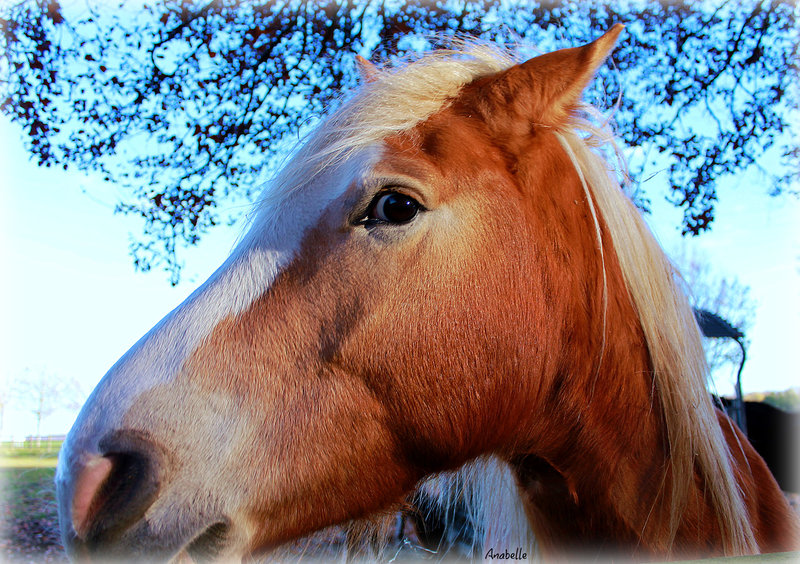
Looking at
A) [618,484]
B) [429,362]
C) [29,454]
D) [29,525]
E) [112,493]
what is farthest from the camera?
[29,525]

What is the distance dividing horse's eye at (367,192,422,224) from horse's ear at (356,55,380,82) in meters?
0.78

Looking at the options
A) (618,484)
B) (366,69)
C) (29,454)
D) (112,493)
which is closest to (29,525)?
(29,454)

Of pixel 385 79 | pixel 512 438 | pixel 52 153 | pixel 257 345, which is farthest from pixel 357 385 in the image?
pixel 52 153

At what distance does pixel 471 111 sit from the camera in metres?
1.58

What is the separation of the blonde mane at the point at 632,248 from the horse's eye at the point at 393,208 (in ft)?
0.70

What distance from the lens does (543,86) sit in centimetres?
153

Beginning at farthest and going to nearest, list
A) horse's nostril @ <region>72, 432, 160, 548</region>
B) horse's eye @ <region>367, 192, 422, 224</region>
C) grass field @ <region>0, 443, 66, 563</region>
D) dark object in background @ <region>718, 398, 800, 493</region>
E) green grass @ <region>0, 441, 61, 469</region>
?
grass field @ <region>0, 443, 66, 563</region>, dark object in background @ <region>718, 398, 800, 493</region>, green grass @ <region>0, 441, 61, 469</region>, horse's eye @ <region>367, 192, 422, 224</region>, horse's nostril @ <region>72, 432, 160, 548</region>

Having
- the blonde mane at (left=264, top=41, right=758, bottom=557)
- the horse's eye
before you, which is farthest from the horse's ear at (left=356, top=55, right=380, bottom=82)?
the horse's eye

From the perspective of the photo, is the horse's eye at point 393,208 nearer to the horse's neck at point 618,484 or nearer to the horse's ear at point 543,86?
the horse's ear at point 543,86

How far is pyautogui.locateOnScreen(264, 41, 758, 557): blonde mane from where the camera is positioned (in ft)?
4.91

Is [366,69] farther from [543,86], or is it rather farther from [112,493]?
[112,493]

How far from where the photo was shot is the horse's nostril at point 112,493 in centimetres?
108

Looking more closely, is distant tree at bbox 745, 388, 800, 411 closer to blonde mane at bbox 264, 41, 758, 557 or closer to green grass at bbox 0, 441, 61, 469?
blonde mane at bbox 264, 41, 758, 557

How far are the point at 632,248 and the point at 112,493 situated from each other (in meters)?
1.57
